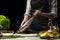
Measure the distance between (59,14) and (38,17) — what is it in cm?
33

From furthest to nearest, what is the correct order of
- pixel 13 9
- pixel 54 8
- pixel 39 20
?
pixel 13 9 < pixel 39 20 < pixel 54 8

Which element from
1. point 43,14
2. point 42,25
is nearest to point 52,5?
point 43,14

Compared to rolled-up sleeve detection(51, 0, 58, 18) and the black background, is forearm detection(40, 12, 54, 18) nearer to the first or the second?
rolled-up sleeve detection(51, 0, 58, 18)

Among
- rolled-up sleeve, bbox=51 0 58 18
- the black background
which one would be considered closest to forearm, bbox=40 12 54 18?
rolled-up sleeve, bbox=51 0 58 18

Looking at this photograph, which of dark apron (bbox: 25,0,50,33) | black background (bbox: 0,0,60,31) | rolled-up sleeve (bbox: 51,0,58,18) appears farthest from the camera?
black background (bbox: 0,0,60,31)

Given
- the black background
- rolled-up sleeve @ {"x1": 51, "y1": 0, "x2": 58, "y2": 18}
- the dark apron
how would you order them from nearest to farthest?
rolled-up sleeve @ {"x1": 51, "y1": 0, "x2": 58, "y2": 18}, the dark apron, the black background

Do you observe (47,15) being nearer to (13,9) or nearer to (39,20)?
(39,20)

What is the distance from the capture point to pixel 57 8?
5.92 ft

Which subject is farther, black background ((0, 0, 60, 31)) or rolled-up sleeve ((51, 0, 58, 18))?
black background ((0, 0, 60, 31))

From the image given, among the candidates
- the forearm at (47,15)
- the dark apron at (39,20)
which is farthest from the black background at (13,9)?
the forearm at (47,15)

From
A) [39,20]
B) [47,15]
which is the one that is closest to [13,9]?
[39,20]

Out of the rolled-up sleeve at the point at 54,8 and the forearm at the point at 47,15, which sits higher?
the rolled-up sleeve at the point at 54,8

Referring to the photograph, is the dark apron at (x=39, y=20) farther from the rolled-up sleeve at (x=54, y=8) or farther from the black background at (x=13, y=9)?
the black background at (x=13, y=9)

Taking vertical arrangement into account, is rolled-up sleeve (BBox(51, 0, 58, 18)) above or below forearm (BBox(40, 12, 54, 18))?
above
